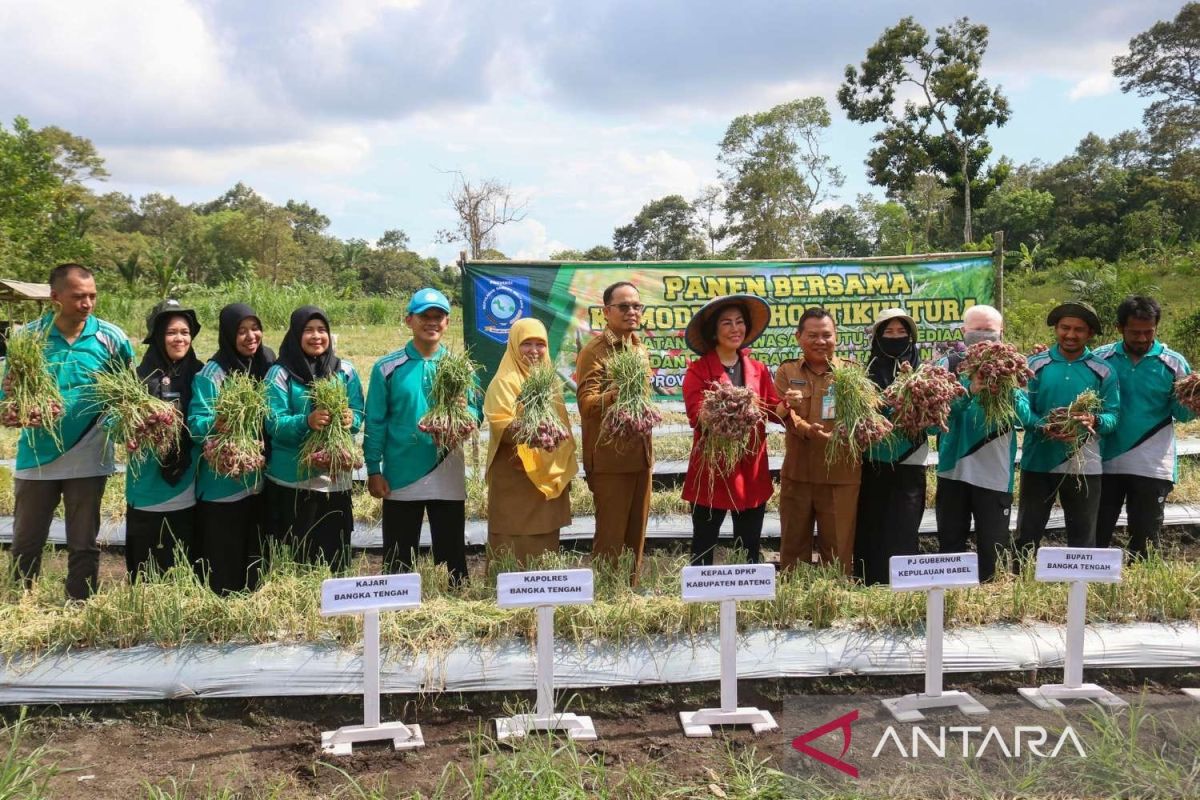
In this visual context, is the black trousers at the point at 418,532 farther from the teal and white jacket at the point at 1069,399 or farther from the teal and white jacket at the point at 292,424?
the teal and white jacket at the point at 1069,399

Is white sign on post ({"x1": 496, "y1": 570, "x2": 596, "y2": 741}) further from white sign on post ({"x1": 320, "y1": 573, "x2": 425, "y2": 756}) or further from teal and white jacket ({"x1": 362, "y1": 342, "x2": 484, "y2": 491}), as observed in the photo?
teal and white jacket ({"x1": 362, "y1": 342, "x2": 484, "y2": 491})

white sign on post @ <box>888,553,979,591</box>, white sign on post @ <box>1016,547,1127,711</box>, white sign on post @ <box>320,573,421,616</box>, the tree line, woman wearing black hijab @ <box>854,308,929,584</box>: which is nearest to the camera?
white sign on post @ <box>320,573,421,616</box>

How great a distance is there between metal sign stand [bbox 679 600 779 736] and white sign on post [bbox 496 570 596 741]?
1.22 feet

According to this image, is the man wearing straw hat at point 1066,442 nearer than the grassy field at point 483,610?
No

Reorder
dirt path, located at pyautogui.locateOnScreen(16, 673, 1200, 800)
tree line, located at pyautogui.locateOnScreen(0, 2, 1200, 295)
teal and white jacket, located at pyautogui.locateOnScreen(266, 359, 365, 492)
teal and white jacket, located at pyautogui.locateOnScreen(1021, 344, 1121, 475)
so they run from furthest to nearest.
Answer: tree line, located at pyautogui.locateOnScreen(0, 2, 1200, 295)
teal and white jacket, located at pyautogui.locateOnScreen(1021, 344, 1121, 475)
teal and white jacket, located at pyautogui.locateOnScreen(266, 359, 365, 492)
dirt path, located at pyautogui.locateOnScreen(16, 673, 1200, 800)

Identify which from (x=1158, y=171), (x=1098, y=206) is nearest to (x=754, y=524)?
(x=1098, y=206)

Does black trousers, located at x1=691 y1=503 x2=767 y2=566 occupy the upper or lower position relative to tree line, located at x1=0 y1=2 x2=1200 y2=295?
lower

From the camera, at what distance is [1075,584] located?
10.7 ft

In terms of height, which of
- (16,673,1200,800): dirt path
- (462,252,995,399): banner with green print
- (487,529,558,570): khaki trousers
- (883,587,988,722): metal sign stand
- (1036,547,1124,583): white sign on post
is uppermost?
(462,252,995,399): banner with green print

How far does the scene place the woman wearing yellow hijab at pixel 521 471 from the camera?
3957mm

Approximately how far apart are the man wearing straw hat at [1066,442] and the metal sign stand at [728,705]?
1918 millimetres

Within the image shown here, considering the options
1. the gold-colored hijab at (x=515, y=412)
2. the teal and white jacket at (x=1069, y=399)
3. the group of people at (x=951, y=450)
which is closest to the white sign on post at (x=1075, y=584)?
the group of people at (x=951, y=450)

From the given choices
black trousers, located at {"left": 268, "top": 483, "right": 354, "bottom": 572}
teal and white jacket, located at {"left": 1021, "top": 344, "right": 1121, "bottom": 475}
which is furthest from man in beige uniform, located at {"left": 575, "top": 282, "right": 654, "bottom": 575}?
teal and white jacket, located at {"left": 1021, "top": 344, "right": 1121, "bottom": 475}

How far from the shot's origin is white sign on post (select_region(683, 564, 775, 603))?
3.03 m
